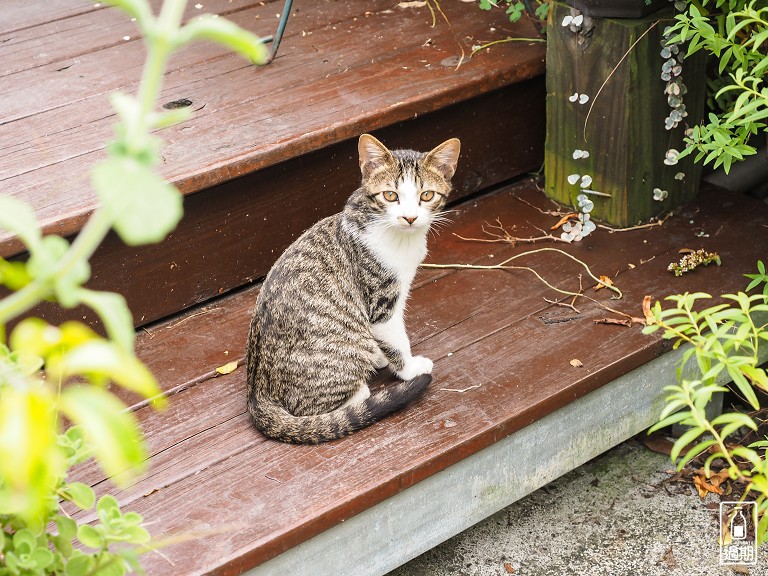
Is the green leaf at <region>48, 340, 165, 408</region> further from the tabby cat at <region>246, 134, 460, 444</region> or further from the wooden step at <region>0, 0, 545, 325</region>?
the wooden step at <region>0, 0, 545, 325</region>

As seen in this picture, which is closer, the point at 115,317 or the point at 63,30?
the point at 115,317

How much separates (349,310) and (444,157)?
46 centimetres

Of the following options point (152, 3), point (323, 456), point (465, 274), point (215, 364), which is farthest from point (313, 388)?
point (152, 3)

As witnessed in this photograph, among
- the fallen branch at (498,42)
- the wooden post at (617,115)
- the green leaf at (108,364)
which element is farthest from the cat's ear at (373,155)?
the green leaf at (108,364)

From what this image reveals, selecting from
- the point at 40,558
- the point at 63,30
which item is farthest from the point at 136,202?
the point at 63,30

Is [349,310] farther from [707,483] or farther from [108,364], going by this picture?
[108,364]

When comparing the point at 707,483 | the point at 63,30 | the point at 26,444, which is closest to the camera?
the point at 26,444

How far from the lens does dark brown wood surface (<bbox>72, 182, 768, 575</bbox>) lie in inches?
79.0

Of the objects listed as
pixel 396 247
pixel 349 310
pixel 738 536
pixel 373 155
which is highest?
pixel 373 155

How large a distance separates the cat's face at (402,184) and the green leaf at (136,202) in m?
1.49

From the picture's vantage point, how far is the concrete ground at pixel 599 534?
8.10ft

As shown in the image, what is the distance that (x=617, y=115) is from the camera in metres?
2.86

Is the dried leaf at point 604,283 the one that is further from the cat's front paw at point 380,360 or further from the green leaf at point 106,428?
the green leaf at point 106,428

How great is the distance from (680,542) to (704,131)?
111 cm
